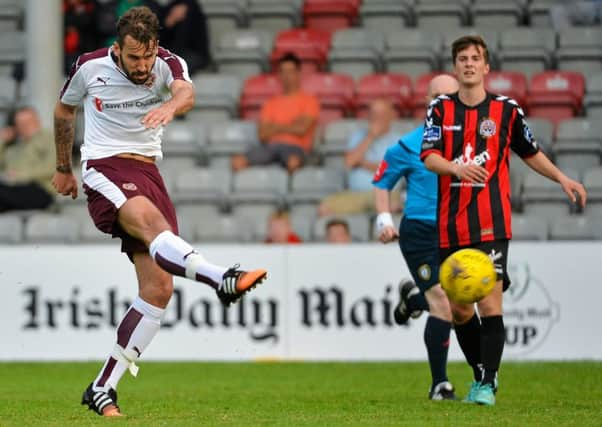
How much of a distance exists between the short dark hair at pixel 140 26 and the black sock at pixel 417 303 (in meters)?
3.02

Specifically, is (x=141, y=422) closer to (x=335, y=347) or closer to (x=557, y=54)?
(x=335, y=347)

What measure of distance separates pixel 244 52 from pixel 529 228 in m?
4.70

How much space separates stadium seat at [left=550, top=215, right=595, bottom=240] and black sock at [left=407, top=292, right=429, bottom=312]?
165 inches

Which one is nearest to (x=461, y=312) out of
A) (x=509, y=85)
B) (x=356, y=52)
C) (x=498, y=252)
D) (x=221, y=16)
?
(x=498, y=252)

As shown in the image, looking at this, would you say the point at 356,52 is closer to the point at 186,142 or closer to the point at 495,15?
the point at 495,15

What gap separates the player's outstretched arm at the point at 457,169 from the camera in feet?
24.2

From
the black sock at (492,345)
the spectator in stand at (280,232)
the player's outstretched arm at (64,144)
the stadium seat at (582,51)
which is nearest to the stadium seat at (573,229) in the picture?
the spectator in stand at (280,232)

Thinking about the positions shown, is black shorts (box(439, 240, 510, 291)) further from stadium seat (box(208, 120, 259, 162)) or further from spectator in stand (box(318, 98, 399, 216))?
stadium seat (box(208, 120, 259, 162))

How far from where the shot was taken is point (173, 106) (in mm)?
6871

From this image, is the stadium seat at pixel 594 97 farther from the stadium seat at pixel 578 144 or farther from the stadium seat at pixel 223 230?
the stadium seat at pixel 223 230

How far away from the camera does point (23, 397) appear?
29.8 ft

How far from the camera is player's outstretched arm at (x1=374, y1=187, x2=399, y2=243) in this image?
8969 millimetres

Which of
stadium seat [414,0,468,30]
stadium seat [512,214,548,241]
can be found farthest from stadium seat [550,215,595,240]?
stadium seat [414,0,468,30]

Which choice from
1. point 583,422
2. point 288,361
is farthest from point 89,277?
point 583,422
